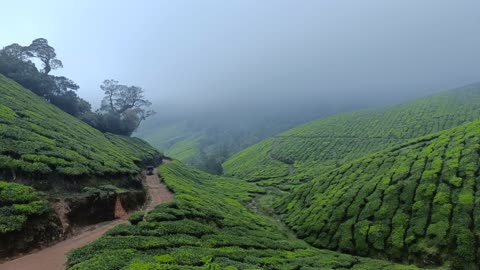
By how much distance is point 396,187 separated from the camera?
124 ft

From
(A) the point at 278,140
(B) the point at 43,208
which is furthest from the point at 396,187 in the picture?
(A) the point at 278,140

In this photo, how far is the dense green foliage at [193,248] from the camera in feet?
61.2

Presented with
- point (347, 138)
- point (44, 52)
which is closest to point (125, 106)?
point (44, 52)

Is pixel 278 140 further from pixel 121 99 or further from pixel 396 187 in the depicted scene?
pixel 396 187

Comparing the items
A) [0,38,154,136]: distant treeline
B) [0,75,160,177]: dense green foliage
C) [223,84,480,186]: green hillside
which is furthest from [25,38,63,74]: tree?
[223,84,480,186]: green hillside

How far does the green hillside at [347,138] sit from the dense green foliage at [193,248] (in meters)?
52.0

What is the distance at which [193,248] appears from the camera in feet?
72.1

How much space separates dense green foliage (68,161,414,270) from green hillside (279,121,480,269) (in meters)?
4.05

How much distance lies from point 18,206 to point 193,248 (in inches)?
461

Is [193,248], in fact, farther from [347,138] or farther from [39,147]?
[347,138]

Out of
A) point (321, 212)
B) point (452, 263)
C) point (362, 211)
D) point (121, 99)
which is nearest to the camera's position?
point (452, 263)

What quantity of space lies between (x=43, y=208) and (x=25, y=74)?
49558 mm

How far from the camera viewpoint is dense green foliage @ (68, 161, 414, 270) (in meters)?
18.7

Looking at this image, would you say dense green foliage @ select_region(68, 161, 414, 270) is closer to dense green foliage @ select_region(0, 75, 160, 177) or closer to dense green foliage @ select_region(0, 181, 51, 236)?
dense green foliage @ select_region(0, 181, 51, 236)
